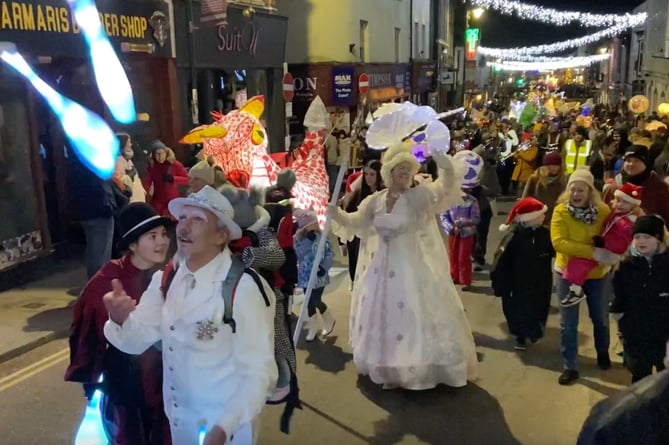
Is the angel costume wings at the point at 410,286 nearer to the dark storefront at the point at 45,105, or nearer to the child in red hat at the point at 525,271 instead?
the child in red hat at the point at 525,271

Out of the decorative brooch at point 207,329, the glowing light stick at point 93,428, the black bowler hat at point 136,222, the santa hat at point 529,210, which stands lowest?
the glowing light stick at point 93,428

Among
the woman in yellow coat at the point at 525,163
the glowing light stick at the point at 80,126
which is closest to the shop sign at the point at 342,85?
the woman in yellow coat at the point at 525,163

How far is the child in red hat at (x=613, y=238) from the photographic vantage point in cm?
570

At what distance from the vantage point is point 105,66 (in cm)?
1109

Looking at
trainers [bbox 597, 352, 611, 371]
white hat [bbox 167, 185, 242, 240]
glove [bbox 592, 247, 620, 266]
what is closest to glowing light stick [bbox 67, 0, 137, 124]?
glove [bbox 592, 247, 620, 266]

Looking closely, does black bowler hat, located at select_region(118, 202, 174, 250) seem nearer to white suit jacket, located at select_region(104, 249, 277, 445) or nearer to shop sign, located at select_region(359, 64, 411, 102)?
white suit jacket, located at select_region(104, 249, 277, 445)

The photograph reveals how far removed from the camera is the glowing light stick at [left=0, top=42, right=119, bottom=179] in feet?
26.0

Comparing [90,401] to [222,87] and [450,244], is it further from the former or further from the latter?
[222,87]

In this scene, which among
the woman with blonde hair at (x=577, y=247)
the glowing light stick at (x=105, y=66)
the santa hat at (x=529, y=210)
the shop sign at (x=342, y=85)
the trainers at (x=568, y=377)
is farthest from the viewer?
the shop sign at (x=342, y=85)

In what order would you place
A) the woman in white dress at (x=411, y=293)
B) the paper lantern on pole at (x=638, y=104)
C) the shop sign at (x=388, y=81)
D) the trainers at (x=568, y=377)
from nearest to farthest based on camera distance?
the woman in white dress at (x=411, y=293)
the trainers at (x=568, y=377)
the paper lantern on pole at (x=638, y=104)
the shop sign at (x=388, y=81)

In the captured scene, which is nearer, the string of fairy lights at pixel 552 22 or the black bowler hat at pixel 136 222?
the black bowler hat at pixel 136 222

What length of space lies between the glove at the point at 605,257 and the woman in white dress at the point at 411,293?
1.17 m

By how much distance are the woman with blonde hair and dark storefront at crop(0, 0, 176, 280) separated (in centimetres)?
511

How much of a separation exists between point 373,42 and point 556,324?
18.8 m
